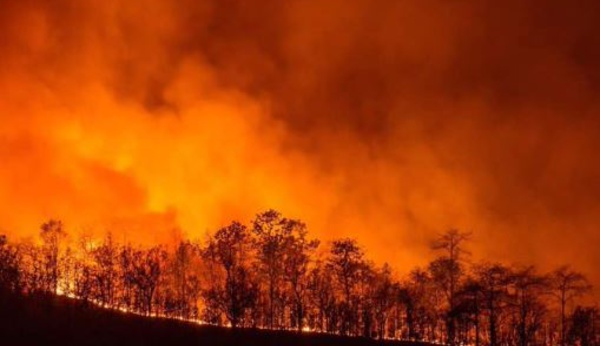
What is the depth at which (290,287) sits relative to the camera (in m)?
98.8

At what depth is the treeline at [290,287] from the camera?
89.4m

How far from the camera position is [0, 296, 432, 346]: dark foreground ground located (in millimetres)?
59781

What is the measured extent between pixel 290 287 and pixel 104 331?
36.5 metres

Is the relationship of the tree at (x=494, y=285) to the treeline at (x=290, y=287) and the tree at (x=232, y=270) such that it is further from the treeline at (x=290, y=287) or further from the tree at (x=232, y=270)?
the tree at (x=232, y=270)

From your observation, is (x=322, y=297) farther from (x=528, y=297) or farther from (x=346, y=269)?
(x=528, y=297)

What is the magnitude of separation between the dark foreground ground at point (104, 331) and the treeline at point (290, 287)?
8.00 m

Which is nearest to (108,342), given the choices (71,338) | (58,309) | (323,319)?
(71,338)

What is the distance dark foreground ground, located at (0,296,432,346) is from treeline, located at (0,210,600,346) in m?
8.00

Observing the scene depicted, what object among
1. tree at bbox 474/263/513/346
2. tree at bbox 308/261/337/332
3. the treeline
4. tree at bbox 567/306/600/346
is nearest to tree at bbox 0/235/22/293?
the treeline

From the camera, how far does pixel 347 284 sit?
93250mm

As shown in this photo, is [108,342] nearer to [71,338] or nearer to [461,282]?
[71,338]

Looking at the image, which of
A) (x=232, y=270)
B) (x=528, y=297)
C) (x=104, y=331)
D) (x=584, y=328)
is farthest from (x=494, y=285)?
(x=104, y=331)

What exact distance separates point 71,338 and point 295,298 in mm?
41952

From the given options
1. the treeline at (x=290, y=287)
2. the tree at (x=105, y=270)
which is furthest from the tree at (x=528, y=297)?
the tree at (x=105, y=270)
